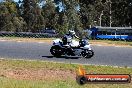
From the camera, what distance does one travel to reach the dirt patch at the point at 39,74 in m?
13.7

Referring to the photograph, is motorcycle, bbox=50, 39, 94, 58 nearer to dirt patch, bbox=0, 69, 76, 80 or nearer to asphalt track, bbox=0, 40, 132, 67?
asphalt track, bbox=0, 40, 132, 67

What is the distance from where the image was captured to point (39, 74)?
47.6 ft

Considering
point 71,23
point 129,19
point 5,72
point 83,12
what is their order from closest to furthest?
point 5,72 → point 71,23 → point 83,12 → point 129,19

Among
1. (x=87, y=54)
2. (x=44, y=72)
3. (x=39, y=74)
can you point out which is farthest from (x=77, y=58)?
(x=39, y=74)

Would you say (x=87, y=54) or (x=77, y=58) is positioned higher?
(x=87, y=54)

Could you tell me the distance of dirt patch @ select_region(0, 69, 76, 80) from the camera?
1370 cm

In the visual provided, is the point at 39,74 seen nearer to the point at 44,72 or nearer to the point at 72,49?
the point at 44,72

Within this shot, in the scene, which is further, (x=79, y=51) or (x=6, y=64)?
(x=79, y=51)

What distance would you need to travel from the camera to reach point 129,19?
8581cm

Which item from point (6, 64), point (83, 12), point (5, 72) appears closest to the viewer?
point (5, 72)

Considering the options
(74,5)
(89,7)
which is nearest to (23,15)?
(89,7)

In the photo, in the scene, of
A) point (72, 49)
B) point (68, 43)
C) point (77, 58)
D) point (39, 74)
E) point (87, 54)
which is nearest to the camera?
point (39, 74)

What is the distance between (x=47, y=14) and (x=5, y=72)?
8557 centimetres

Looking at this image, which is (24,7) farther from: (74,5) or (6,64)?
(6,64)
